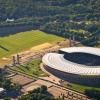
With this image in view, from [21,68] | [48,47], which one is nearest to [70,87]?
[21,68]

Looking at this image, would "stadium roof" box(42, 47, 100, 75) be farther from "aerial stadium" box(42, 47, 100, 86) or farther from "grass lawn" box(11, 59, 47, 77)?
"grass lawn" box(11, 59, 47, 77)

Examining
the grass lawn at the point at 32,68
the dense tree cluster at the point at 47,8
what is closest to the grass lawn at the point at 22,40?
the grass lawn at the point at 32,68

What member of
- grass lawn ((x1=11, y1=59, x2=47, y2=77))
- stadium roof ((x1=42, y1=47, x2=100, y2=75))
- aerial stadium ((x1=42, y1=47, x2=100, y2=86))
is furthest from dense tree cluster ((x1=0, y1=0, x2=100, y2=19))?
grass lawn ((x1=11, y1=59, x2=47, y2=77))

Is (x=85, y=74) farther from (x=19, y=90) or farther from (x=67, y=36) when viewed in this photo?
(x=67, y=36)

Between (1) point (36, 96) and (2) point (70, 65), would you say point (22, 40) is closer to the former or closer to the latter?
(2) point (70, 65)

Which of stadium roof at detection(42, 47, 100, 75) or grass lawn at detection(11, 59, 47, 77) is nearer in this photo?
stadium roof at detection(42, 47, 100, 75)

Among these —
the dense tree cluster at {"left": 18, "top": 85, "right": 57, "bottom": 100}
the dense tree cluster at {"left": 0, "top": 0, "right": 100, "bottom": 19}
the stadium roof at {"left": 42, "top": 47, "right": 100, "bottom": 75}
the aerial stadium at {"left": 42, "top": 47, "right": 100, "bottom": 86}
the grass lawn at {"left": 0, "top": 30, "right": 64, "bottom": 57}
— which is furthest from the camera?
the dense tree cluster at {"left": 0, "top": 0, "right": 100, "bottom": 19}

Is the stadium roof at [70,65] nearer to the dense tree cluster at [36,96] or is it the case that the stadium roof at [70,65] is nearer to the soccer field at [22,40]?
the dense tree cluster at [36,96]
